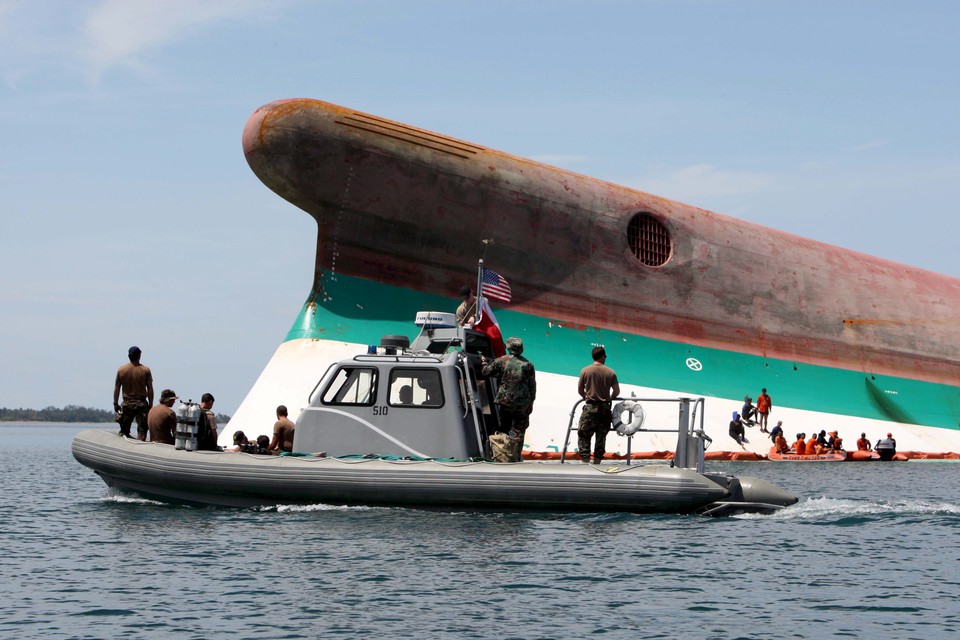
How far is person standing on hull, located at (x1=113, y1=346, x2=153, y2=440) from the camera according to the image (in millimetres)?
16797

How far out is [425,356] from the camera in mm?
15594

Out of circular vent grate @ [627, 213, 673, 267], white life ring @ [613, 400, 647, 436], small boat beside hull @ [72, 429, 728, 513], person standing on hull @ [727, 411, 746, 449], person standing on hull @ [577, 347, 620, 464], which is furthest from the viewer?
circular vent grate @ [627, 213, 673, 267]

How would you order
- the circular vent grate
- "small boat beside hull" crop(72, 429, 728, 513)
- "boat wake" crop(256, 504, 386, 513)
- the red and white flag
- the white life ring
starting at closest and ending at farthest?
1. "small boat beside hull" crop(72, 429, 728, 513)
2. the white life ring
3. "boat wake" crop(256, 504, 386, 513)
4. the red and white flag
5. the circular vent grate

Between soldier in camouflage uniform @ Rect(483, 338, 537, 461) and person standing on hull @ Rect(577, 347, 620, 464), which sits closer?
soldier in camouflage uniform @ Rect(483, 338, 537, 461)

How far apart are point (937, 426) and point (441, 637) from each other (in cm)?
3176

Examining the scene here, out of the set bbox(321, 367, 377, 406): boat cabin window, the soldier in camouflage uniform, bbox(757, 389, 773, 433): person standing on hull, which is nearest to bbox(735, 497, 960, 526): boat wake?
the soldier in camouflage uniform

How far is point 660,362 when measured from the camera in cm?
3294

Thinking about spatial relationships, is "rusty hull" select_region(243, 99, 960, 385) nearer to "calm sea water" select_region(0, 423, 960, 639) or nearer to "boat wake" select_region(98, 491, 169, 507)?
"boat wake" select_region(98, 491, 169, 507)

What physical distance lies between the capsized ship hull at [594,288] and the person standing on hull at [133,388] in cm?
1058

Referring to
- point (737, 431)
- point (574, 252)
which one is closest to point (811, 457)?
point (737, 431)

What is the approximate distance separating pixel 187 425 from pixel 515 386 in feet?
15.4

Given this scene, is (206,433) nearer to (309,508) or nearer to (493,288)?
(309,508)

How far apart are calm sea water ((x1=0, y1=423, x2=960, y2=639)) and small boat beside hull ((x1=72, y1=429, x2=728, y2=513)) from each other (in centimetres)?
25

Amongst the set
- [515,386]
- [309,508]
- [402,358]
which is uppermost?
[402,358]
